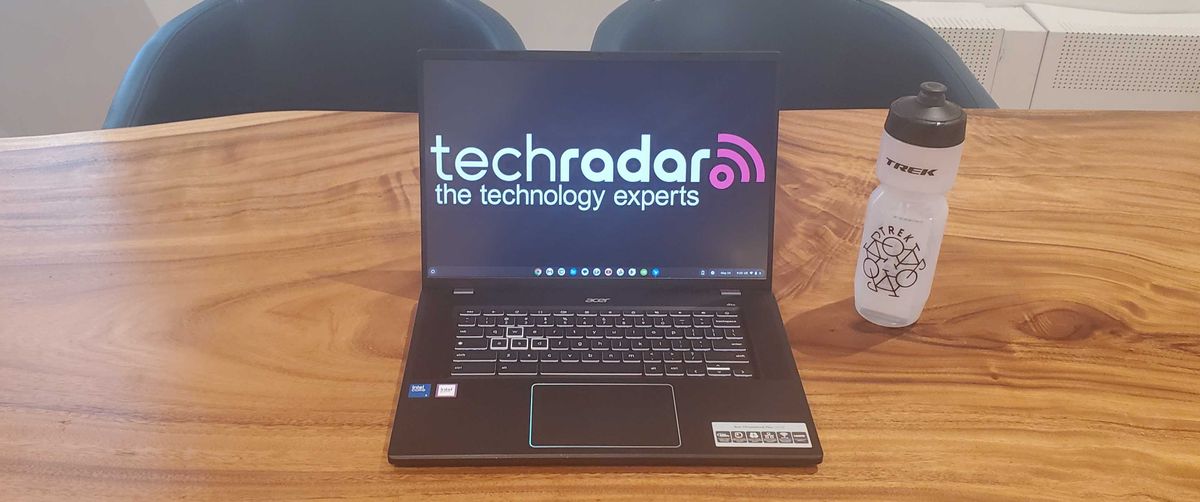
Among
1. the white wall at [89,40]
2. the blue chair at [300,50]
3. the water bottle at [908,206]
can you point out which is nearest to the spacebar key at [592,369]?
the water bottle at [908,206]

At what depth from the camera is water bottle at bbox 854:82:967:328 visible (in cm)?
73

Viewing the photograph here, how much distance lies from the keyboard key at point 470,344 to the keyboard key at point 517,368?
0.10 ft

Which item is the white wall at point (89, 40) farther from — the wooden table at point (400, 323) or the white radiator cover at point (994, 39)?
the wooden table at point (400, 323)

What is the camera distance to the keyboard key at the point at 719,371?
2.47ft

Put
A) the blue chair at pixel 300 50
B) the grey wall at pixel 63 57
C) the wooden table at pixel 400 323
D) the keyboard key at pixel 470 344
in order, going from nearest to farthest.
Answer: the wooden table at pixel 400 323 < the keyboard key at pixel 470 344 < the blue chair at pixel 300 50 < the grey wall at pixel 63 57

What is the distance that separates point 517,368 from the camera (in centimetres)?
76

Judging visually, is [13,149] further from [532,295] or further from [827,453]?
[827,453]

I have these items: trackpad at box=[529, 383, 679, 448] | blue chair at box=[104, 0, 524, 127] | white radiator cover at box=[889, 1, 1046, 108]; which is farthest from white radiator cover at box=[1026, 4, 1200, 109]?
trackpad at box=[529, 383, 679, 448]

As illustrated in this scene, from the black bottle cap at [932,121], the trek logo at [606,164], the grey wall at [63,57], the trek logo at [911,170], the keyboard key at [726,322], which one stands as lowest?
the grey wall at [63,57]

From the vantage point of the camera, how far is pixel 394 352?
80cm

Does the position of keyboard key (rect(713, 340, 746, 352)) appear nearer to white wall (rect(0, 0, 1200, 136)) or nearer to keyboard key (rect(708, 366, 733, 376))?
keyboard key (rect(708, 366, 733, 376))

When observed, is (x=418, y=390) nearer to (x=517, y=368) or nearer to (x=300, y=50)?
(x=517, y=368)

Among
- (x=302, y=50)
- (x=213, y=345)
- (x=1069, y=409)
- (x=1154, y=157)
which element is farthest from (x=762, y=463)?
(x=302, y=50)

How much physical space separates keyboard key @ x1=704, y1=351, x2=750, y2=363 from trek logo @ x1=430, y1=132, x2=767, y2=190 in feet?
0.52
